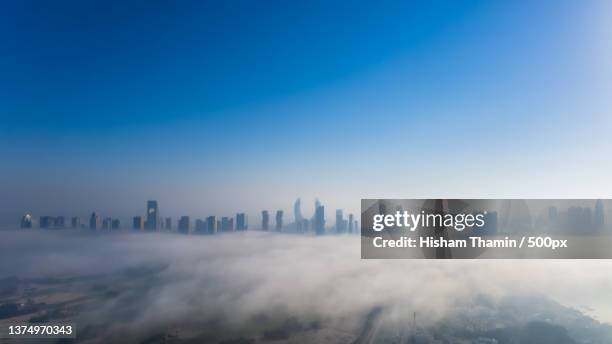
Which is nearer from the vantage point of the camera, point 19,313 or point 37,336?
point 37,336

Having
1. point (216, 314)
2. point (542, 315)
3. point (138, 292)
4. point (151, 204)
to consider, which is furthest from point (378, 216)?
point (542, 315)

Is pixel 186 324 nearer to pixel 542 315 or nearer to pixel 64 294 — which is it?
pixel 64 294

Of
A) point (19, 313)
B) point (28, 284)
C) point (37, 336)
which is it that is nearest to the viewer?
point (37, 336)

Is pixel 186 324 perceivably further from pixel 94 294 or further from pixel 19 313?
pixel 19 313

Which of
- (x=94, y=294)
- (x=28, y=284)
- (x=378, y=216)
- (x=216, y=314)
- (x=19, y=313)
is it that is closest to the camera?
(x=378, y=216)

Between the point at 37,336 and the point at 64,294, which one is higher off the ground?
the point at 37,336

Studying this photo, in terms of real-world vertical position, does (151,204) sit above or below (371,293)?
above

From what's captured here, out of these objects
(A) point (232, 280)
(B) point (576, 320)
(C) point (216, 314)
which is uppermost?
(A) point (232, 280)

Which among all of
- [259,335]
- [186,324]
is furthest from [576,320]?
[186,324]

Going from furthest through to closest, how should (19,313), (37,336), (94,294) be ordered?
(94,294)
(19,313)
(37,336)
